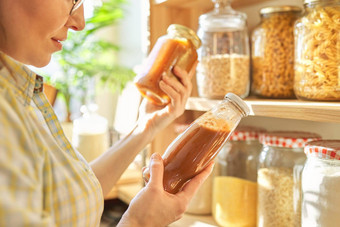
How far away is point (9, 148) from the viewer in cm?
39

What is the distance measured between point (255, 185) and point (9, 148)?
61cm

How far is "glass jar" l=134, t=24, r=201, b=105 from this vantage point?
765 mm

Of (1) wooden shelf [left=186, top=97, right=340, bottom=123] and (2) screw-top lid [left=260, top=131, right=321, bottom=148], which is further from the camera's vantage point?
(2) screw-top lid [left=260, top=131, right=321, bottom=148]

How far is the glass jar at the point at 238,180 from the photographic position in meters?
0.84

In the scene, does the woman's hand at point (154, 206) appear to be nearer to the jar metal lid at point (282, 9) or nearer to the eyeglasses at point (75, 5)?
the eyeglasses at point (75, 5)

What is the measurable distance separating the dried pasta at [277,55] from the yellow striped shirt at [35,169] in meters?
0.46

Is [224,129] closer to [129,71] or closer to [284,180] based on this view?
[284,180]

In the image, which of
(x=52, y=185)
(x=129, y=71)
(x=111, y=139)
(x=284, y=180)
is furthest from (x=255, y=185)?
(x=129, y=71)

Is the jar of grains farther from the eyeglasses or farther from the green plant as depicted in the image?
the green plant

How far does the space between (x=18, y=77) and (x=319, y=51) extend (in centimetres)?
52

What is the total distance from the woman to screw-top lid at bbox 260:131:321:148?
0.66 feet

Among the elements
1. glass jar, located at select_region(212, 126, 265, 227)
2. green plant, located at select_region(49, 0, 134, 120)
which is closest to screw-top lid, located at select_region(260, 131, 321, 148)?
glass jar, located at select_region(212, 126, 265, 227)

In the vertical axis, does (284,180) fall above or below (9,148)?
below

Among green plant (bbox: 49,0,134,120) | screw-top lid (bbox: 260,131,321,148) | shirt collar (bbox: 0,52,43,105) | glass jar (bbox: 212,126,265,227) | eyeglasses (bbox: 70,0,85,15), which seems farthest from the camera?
green plant (bbox: 49,0,134,120)
